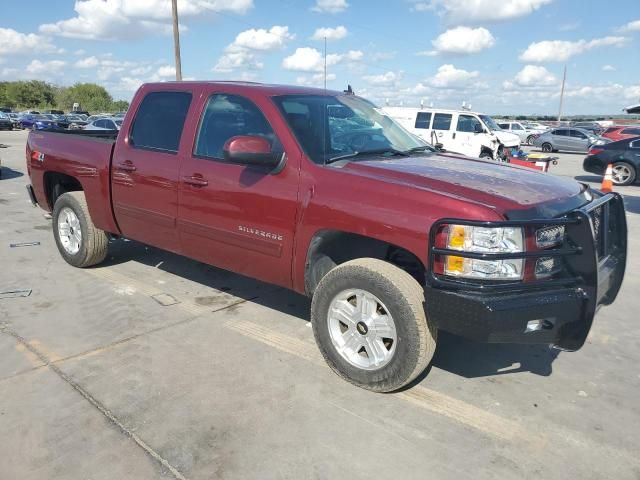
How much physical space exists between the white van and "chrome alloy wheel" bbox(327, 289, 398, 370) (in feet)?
48.3

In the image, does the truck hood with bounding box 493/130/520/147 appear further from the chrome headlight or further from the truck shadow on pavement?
the chrome headlight

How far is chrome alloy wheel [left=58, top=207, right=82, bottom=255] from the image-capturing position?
536 cm

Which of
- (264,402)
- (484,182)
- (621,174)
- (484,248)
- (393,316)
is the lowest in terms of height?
(264,402)

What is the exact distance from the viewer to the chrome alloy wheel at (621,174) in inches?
547

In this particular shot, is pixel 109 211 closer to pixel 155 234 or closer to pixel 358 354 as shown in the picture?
pixel 155 234

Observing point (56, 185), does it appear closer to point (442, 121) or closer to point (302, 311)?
point (302, 311)

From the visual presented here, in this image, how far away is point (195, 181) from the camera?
13.0ft

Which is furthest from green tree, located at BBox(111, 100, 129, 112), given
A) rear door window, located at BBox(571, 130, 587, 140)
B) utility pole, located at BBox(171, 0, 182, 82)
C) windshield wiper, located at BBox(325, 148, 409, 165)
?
windshield wiper, located at BBox(325, 148, 409, 165)

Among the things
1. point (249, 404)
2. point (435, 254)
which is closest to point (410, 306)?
point (435, 254)

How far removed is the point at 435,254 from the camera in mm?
2725

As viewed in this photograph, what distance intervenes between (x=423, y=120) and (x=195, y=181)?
51.2 feet

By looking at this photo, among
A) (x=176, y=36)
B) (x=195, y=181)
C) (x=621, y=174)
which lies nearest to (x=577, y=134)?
(x=621, y=174)

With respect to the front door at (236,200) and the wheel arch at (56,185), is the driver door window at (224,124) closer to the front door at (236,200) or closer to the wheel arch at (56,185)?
the front door at (236,200)

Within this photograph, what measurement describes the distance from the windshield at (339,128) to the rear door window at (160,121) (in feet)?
3.20
